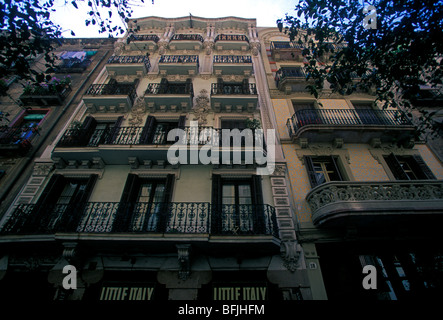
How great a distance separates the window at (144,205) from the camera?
7234 millimetres

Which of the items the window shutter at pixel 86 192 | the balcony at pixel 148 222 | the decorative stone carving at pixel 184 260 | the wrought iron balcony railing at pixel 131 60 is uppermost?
the wrought iron balcony railing at pixel 131 60

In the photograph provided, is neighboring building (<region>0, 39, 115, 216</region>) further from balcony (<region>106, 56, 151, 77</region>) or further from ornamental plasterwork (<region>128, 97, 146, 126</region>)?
ornamental plasterwork (<region>128, 97, 146, 126</region>)

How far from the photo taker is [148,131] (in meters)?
9.97

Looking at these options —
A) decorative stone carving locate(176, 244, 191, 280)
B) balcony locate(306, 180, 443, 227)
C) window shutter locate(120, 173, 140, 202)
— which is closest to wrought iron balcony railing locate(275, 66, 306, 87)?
balcony locate(306, 180, 443, 227)

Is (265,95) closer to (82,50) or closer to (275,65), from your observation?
(275,65)

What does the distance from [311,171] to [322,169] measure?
71 centimetres

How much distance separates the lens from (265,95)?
12.1 meters

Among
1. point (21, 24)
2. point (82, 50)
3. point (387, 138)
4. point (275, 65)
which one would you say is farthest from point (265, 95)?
point (82, 50)

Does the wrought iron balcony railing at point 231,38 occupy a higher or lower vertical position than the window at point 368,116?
higher

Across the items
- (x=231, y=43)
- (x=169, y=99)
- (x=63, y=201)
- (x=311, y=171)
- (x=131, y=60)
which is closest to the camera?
(x=63, y=201)

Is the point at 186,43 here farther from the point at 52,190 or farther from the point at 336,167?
the point at 336,167

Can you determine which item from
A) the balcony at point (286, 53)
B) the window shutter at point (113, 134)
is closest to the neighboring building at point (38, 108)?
the window shutter at point (113, 134)

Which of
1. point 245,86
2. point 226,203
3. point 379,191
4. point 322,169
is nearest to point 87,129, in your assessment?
point 226,203

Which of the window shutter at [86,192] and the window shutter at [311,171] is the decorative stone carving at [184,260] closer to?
the window shutter at [86,192]
